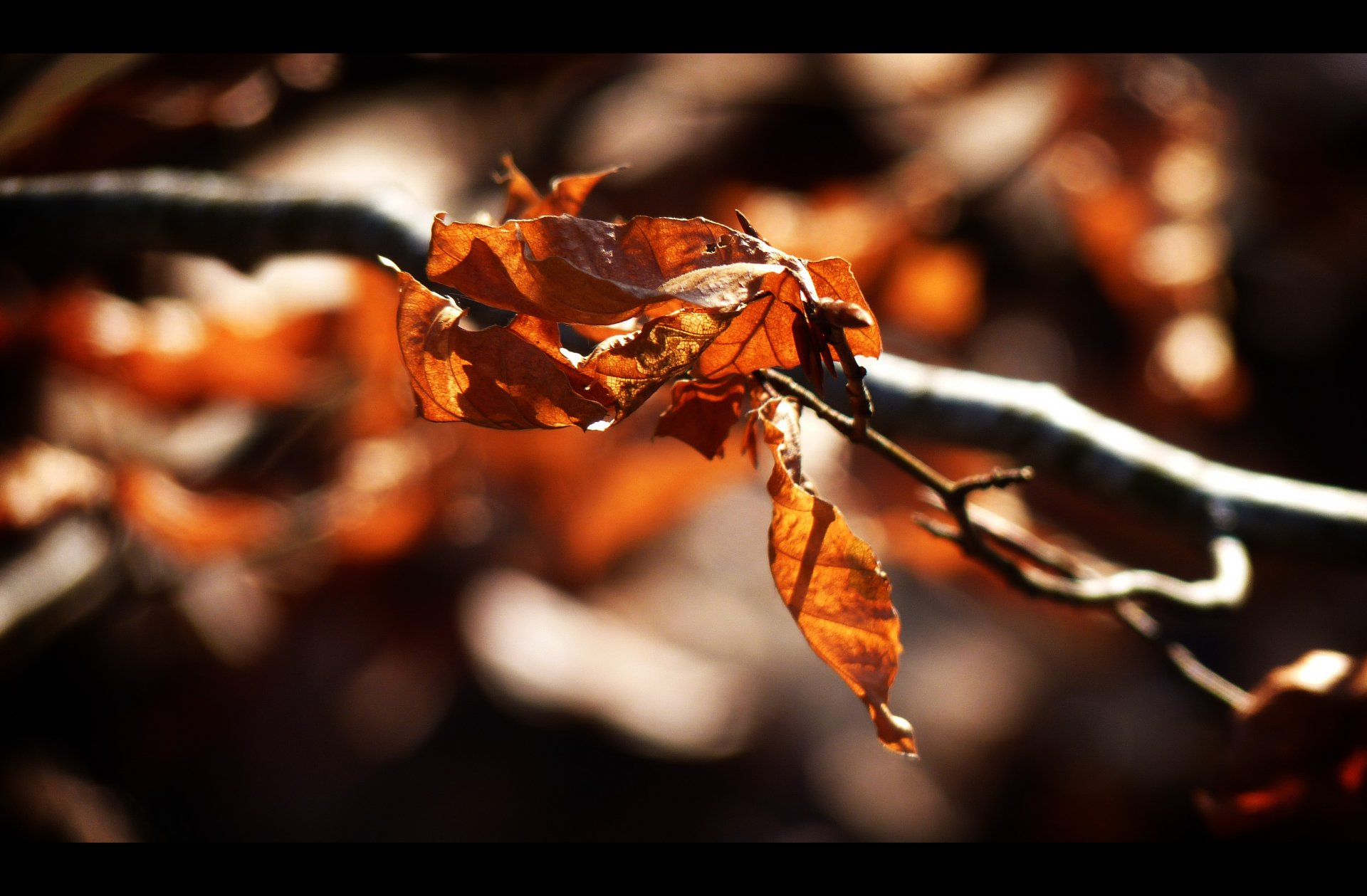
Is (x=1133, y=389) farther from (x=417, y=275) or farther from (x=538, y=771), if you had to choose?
(x=417, y=275)

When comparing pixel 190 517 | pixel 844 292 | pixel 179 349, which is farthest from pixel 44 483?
pixel 844 292

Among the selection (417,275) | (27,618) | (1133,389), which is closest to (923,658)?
(1133,389)

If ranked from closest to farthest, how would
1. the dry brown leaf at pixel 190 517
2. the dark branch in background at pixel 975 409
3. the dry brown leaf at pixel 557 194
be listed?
the dry brown leaf at pixel 557 194 < the dark branch in background at pixel 975 409 < the dry brown leaf at pixel 190 517

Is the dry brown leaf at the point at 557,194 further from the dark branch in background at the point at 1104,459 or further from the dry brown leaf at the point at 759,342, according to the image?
the dark branch in background at the point at 1104,459

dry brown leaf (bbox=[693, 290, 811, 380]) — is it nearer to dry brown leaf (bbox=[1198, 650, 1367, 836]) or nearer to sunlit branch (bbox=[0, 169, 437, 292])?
sunlit branch (bbox=[0, 169, 437, 292])

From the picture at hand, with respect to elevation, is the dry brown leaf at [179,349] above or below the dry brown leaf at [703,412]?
below

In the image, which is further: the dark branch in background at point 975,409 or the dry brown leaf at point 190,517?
the dry brown leaf at point 190,517

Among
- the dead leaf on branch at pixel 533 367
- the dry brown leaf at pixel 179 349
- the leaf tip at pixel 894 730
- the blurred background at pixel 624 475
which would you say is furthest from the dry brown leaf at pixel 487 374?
the dry brown leaf at pixel 179 349

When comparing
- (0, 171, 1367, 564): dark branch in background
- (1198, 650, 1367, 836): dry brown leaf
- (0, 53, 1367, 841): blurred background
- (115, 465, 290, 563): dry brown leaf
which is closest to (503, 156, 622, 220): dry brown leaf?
(0, 171, 1367, 564): dark branch in background

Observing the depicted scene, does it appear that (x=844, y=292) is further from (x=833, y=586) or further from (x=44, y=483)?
(x=44, y=483)

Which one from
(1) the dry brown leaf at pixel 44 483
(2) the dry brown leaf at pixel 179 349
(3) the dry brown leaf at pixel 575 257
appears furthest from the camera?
(2) the dry brown leaf at pixel 179 349
